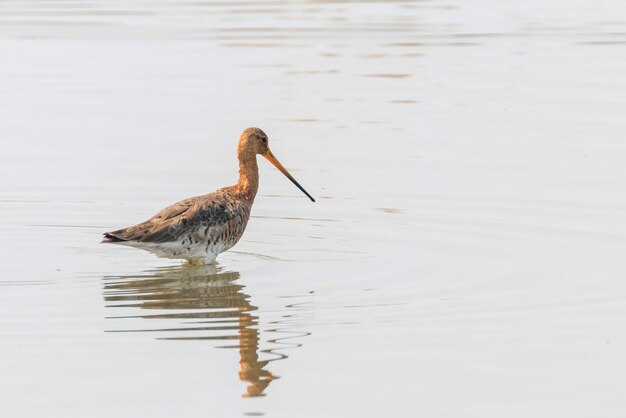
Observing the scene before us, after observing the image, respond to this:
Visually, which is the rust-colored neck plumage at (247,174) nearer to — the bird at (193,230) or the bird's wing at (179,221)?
the bird at (193,230)

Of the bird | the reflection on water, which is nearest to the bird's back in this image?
the bird

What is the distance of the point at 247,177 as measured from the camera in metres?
12.0

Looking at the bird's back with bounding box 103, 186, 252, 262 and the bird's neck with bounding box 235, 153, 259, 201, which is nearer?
the bird's back with bounding box 103, 186, 252, 262

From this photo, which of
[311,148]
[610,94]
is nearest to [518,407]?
[311,148]

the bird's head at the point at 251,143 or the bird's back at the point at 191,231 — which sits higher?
the bird's head at the point at 251,143

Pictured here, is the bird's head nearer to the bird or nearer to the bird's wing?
the bird

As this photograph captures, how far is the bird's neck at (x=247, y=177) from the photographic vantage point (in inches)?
472

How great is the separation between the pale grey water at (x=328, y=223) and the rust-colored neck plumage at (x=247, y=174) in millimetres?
444

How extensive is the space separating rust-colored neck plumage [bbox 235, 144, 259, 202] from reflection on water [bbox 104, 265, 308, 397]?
867 millimetres

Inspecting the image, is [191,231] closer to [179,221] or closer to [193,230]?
[193,230]

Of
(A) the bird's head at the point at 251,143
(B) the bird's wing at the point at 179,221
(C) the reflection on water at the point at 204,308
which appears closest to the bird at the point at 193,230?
(B) the bird's wing at the point at 179,221

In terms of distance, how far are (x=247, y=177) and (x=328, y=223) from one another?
862 mm

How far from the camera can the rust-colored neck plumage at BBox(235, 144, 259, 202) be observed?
11984 millimetres

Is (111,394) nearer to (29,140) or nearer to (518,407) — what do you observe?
(518,407)
